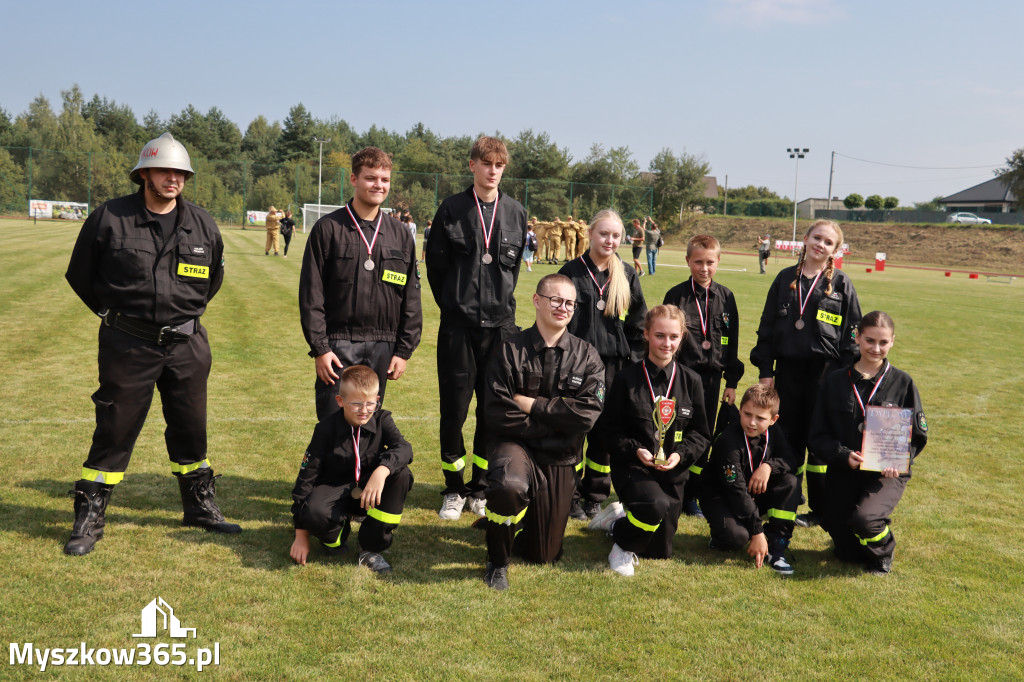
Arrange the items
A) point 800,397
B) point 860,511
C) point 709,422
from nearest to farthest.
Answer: point 860,511 < point 709,422 < point 800,397

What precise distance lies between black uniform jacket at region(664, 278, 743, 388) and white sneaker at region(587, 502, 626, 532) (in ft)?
3.51

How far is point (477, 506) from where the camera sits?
4992 mm

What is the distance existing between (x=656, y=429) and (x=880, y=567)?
1485 mm

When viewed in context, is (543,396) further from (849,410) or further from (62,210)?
(62,210)

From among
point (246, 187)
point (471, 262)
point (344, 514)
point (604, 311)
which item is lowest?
point (344, 514)

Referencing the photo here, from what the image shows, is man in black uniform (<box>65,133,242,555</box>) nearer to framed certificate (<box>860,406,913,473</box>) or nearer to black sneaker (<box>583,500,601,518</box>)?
black sneaker (<box>583,500,601,518</box>)

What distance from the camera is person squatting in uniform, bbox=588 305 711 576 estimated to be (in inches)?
167

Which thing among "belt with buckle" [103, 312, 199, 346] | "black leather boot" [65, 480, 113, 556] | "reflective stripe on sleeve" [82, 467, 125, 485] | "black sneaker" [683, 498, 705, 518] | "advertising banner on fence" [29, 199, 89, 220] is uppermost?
"advertising banner on fence" [29, 199, 89, 220]

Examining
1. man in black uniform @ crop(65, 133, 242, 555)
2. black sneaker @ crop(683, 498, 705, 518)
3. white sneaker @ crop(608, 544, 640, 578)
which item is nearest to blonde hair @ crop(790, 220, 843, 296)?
black sneaker @ crop(683, 498, 705, 518)

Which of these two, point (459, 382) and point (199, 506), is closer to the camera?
point (199, 506)

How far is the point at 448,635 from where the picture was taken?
10.9 ft

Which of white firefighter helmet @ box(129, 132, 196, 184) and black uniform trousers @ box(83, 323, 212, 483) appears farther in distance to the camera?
black uniform trousers @ box(83, 323, 212, 483)

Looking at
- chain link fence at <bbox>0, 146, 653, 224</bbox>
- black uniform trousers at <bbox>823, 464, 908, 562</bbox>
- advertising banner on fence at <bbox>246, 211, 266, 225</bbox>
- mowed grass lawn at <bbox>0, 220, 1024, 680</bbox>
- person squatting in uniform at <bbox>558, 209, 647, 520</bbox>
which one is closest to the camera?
mowed grass lawn at <bbox>0, 220, 1024, 680</bbox>

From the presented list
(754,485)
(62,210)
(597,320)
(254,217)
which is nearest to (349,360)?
(597,320)
